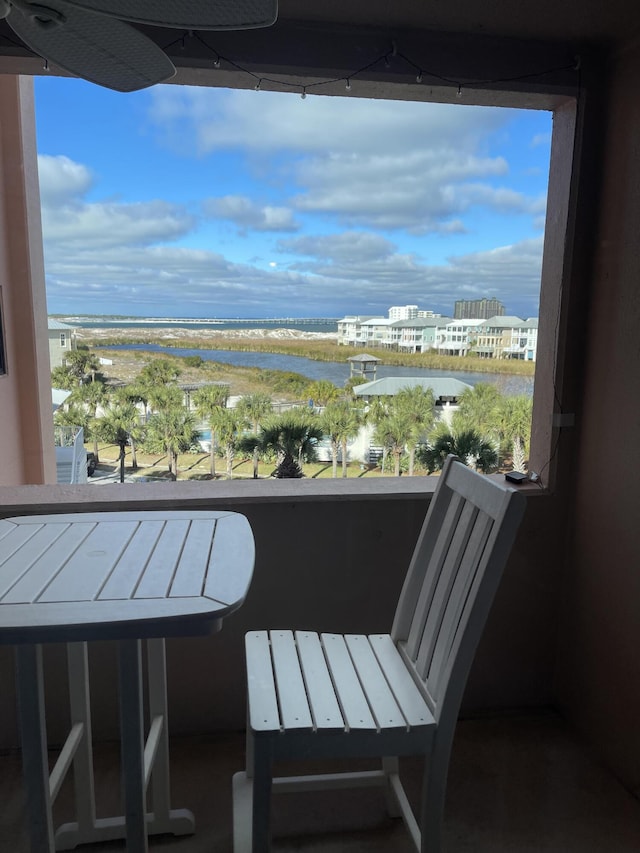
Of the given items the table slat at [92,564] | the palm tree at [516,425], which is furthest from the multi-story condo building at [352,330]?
the table slat at [92,564]

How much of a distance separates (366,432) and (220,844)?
4.78 feet

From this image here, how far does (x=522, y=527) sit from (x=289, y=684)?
1120mm

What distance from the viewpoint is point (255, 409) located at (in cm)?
230

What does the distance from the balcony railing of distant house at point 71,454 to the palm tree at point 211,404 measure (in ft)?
1.61

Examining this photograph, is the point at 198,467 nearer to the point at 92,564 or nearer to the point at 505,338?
the point at 92,564

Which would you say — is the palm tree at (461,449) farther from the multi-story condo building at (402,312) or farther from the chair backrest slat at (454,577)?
the chair backrest slat at (454,577)

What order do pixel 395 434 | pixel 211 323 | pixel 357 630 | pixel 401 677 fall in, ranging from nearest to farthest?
pixel 401 677 < pixel 357 630 < pixel 211 323 < pixel 395 434

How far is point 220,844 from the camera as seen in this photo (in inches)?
60.2

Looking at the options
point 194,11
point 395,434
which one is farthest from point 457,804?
point 194,11

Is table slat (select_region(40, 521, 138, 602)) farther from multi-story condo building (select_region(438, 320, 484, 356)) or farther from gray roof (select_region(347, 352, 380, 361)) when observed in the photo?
multi-story condo building (select_region(438, 320, 484, 356))

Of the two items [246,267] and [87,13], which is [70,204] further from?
[87,13]

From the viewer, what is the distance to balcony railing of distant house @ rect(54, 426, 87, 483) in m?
2.28

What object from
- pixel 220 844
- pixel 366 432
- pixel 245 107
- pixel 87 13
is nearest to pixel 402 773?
pixel 220 844

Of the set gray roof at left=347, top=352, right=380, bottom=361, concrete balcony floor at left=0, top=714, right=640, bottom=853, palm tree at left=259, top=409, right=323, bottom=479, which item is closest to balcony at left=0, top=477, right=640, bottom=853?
concrete balcony floor at left=0, top=714, right=640, bottom=853
